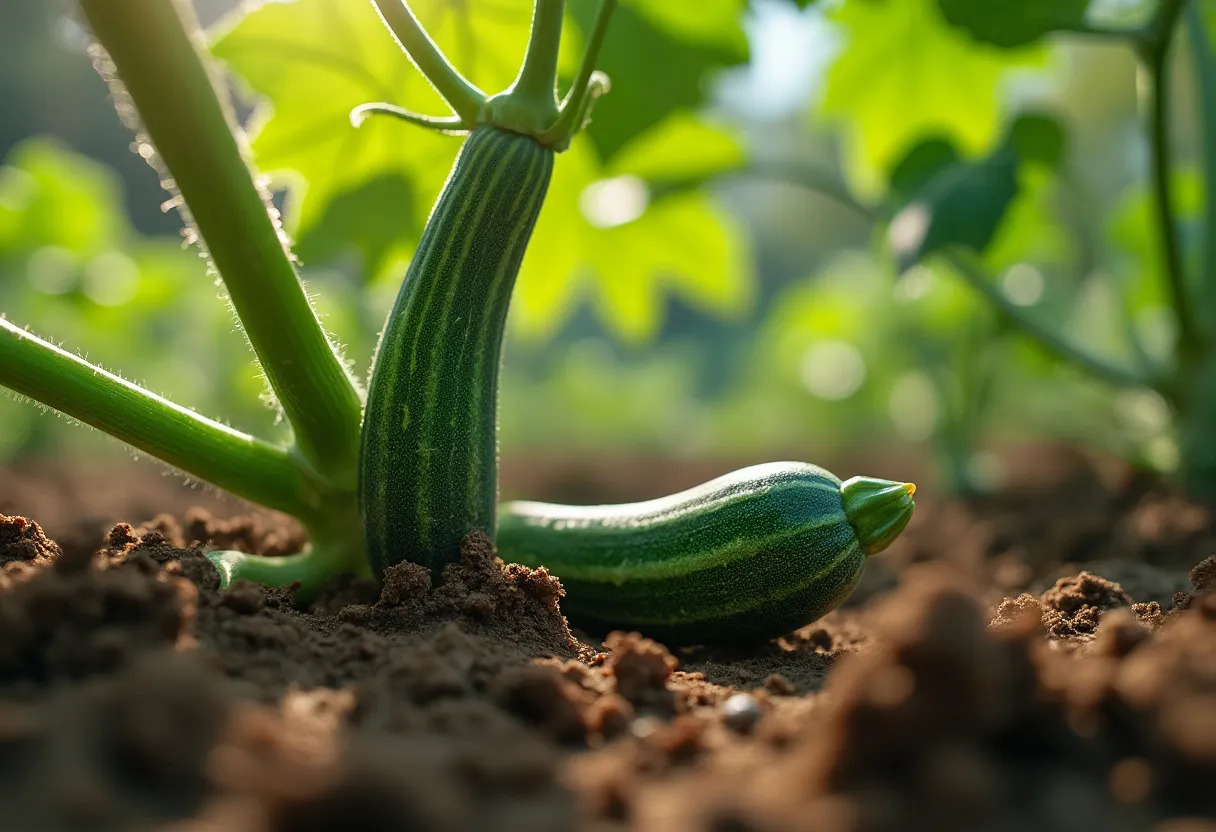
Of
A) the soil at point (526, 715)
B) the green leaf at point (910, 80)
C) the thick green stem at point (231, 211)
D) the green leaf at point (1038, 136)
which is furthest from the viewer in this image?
the green leaf at point (910, 80)

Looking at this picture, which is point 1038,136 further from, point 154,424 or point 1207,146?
point 154,424

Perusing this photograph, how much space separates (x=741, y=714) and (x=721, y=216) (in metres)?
2.53

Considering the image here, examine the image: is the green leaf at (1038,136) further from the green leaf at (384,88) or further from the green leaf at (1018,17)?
the green leaf at (384,88)

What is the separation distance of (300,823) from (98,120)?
409 inches

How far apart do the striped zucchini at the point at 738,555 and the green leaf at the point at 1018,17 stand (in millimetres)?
1079

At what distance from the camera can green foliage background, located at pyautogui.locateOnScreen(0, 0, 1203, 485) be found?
2164 millimetres

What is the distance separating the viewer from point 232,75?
2.22 metres

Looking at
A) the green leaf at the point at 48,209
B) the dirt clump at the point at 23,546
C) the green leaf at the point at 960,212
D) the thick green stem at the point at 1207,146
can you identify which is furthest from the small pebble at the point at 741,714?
the green leaf at the point at 48,209

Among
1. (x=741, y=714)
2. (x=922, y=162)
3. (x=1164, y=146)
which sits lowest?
(x=741, y=714)

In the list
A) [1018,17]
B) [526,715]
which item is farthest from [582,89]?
[1018,17]

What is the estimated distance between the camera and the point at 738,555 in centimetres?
157

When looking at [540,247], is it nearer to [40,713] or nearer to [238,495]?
[238,495]

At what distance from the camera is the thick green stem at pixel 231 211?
1233 millimetres

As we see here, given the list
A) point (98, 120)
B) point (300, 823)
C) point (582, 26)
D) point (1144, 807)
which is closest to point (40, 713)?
point (300, 823)
